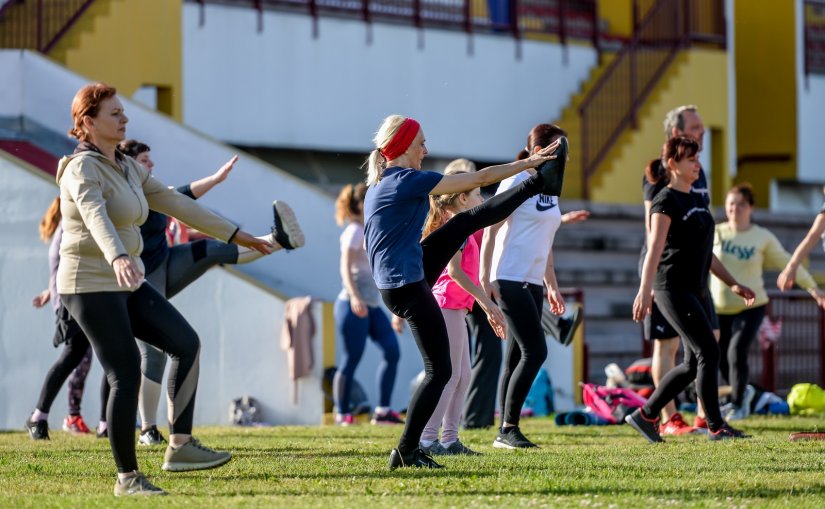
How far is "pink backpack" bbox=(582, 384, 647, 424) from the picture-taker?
12.5m

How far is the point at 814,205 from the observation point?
91.2 feet

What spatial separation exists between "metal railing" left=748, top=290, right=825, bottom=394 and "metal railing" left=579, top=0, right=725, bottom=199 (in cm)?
543

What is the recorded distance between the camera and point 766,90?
1068 inches

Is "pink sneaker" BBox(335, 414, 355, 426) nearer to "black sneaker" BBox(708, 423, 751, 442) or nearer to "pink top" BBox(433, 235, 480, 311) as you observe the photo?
"pink top" BBox(433, 235, 480, 311)

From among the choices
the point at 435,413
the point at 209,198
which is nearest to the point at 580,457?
the point at 435,413

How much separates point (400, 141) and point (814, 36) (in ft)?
67.1

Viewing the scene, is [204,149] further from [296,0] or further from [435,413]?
[435,413]

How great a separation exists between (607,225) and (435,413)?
13118mm

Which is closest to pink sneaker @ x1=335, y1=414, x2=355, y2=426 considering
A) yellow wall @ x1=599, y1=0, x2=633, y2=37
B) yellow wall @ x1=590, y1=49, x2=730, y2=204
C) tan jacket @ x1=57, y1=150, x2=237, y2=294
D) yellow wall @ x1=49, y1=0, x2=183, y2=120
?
tan jacket @ x1=57, y1=150, x2=237, y2=294

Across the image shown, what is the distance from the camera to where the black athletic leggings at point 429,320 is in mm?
8008

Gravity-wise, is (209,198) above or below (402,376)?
above

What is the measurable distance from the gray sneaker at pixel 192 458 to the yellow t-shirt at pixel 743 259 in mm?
6541

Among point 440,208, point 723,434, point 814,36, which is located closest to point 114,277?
point 440,208

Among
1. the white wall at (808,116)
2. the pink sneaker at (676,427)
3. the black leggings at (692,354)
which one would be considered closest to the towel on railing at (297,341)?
the pink sneaker at (676,427)
